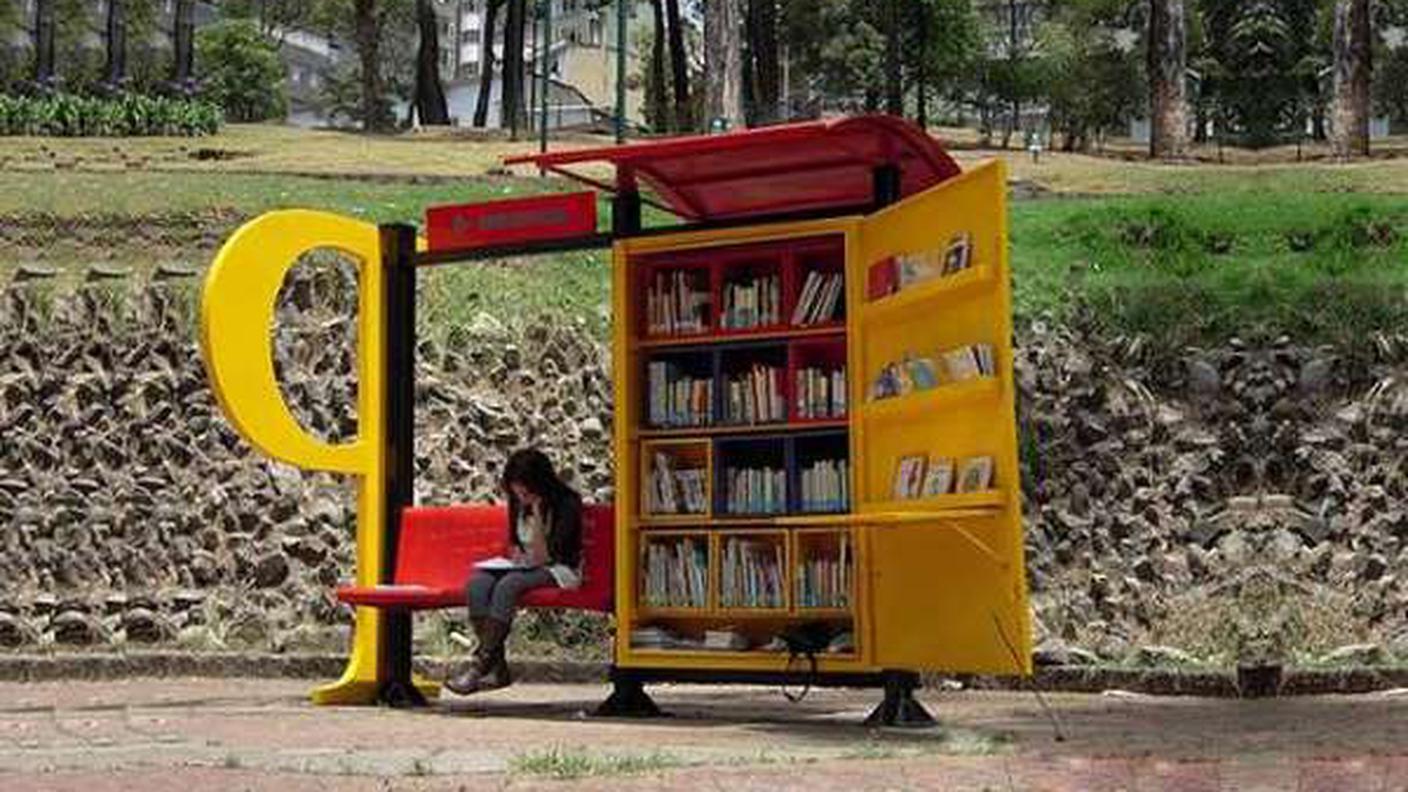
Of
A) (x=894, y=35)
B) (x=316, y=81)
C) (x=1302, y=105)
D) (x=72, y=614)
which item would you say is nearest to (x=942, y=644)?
(x=72, y=614)

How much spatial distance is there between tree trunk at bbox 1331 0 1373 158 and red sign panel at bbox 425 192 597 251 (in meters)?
18.0

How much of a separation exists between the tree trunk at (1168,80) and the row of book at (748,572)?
19706 mm

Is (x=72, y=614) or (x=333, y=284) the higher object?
(x=333, y=284)

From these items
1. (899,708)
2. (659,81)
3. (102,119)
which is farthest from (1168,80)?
(659,81)

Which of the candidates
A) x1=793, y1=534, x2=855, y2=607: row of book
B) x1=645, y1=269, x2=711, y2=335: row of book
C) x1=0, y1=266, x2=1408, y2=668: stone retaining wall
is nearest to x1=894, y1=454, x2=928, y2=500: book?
x1=793, y1=534, x2=855, y2=607: row of book

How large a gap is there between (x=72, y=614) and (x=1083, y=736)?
10037 mm

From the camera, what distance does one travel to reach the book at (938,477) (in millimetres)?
10977

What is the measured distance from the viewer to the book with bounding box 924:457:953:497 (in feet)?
36.0

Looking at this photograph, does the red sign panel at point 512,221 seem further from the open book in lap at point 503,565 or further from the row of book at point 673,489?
the open book in lap at point 503,565

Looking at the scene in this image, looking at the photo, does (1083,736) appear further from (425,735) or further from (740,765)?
(425,735)

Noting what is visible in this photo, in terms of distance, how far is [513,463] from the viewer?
505 inches

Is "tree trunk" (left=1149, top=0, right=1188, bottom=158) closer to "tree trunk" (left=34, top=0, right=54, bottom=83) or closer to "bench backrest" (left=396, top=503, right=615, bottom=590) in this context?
"bench backrest" (left=396, top=503, right=615, bottom=590)

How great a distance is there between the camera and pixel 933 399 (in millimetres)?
11070

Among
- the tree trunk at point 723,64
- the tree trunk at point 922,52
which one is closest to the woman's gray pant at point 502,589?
the tree trunk at point 723,64
